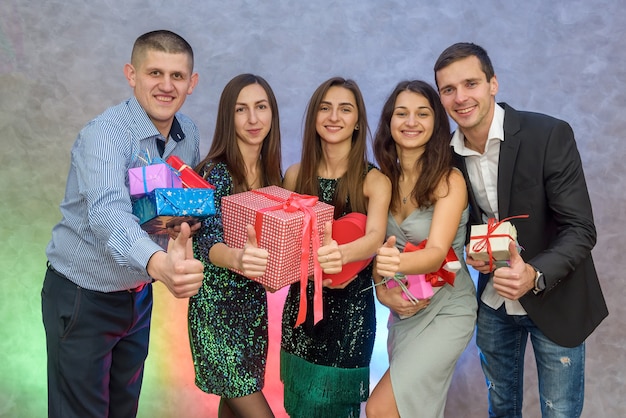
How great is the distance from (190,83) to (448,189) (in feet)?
3.64

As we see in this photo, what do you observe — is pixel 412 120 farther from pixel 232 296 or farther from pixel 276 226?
pixel 232 296

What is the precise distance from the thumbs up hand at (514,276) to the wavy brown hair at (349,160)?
62 centimetres

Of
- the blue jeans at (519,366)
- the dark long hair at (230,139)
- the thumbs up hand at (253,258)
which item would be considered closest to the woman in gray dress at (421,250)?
the blue jeans at (519,366)

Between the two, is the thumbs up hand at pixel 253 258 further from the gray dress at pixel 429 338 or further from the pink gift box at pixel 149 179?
the gray dress at pixel 429 338

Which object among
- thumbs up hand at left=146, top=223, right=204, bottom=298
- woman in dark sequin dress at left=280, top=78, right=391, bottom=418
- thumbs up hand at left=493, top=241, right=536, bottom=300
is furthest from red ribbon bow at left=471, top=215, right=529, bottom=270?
thumbs up hand at left=146, top=223, right=204, bottom=298

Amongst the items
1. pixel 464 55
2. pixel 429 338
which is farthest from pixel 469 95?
pixel 429 338

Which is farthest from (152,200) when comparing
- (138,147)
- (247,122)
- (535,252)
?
(535,252)

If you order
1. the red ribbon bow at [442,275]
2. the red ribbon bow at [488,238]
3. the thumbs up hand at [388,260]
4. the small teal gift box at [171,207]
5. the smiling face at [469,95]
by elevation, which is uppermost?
the smiling face at [469,95]

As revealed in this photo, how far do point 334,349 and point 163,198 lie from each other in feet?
3.47

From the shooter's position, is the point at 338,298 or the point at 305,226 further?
the point at 338,298

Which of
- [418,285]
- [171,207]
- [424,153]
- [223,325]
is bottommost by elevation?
[223,325]

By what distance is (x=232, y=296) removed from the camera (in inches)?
99.3

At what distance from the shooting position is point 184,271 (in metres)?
1.66

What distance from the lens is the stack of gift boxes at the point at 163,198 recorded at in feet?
6.39
